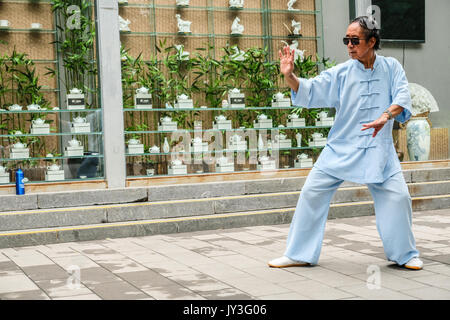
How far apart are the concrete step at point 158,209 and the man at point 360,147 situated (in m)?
2.89

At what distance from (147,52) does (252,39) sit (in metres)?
1.82

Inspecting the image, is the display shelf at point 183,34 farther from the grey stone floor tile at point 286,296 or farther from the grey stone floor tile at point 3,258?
the grey stone floor tile at point 286,296

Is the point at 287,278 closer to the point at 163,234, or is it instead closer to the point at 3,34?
the point at 163,234

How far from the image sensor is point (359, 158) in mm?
5250

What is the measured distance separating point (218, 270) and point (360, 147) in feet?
5.27

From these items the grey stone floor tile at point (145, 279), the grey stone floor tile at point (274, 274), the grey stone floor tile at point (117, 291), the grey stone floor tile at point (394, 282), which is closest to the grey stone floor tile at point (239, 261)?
the grey stone floor tile at point (274, 274)

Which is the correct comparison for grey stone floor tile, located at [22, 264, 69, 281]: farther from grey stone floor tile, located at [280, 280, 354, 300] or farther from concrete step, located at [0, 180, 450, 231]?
grey stone floor tile, located at [280, 280, 354, 300]

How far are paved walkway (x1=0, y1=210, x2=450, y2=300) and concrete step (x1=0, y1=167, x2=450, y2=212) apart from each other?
0.96 m

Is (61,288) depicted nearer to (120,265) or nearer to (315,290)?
(120,265)

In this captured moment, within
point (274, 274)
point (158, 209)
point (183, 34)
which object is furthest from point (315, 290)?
point (183, 34)

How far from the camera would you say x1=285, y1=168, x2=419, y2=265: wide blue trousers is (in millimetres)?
5172

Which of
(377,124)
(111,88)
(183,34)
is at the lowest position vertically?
(377,124)

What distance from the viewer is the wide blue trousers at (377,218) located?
517 cm

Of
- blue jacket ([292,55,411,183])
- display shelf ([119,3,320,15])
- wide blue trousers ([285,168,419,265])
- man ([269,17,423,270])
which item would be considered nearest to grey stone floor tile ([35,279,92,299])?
man ([269,17,423,270])
